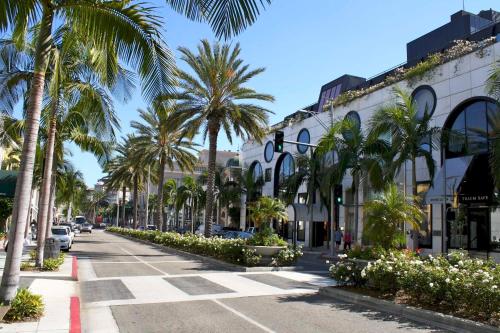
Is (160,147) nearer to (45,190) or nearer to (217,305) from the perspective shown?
(45,190)

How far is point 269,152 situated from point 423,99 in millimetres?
23540

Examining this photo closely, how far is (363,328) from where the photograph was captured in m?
8.83

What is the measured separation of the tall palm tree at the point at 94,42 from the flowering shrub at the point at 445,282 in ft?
21.9

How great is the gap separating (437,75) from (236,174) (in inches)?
1202

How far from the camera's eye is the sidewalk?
7.81 meters

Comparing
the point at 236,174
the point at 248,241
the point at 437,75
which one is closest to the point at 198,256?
the point at 248,241

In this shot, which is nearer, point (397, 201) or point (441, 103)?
point (397, 201)

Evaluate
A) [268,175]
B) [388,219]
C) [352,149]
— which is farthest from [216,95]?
[268,175]

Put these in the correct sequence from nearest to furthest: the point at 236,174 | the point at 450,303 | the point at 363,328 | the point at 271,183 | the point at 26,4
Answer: the point at 26,4 → the point at 363,328 → the point at 450,303 → the point at 271,183 → the point at 236,174

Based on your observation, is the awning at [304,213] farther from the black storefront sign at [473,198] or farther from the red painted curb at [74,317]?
the red painted curb at [74,317]

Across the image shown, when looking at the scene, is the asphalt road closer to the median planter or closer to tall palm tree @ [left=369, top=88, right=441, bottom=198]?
the median planter

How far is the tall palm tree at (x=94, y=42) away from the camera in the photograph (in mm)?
8594

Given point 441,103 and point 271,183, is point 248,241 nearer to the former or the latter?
point 441,103

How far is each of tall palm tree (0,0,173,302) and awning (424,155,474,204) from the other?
1874 centimetres
